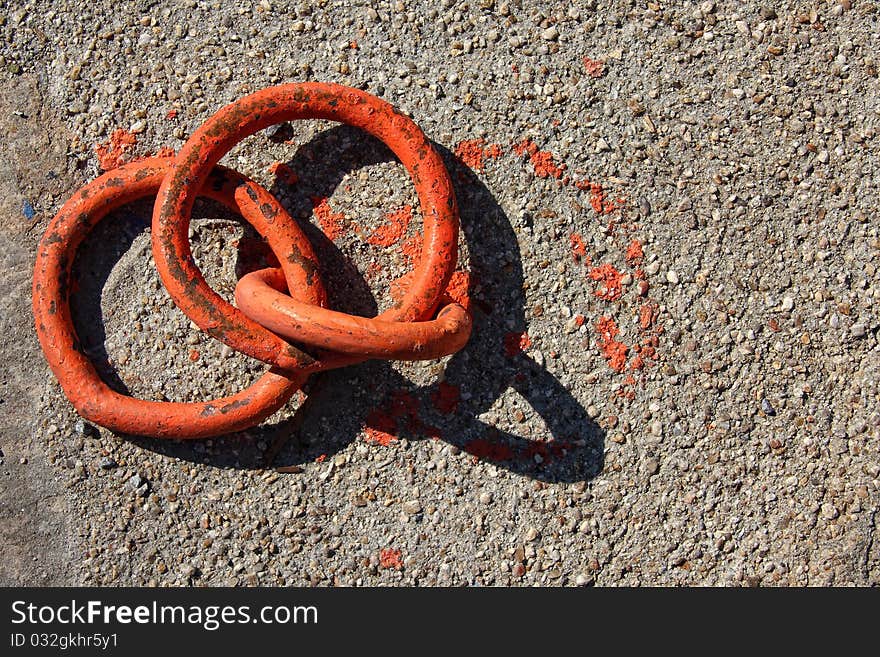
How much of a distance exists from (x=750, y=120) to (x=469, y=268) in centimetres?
120

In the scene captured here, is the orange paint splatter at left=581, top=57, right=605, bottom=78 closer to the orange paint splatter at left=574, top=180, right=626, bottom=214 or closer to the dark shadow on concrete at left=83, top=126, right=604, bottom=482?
the orange paint splatter at left=574, top=180, right=626, bottom=214

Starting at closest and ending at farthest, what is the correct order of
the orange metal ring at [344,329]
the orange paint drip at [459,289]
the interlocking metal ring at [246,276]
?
the orange metal ring at [344,329]
the interlocking metal ring at [246,276]
the orange paint drip at [459,289]

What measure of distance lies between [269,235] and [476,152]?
0.84 m

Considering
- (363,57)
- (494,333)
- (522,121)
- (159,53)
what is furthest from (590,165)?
(159,53)

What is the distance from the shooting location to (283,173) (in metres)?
3.03

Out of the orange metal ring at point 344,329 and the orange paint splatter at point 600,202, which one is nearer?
the orange metal ring at point 344,329

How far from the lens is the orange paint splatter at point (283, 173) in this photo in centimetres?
303

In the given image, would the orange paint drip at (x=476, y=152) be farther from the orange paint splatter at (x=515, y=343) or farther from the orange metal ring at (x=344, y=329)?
the orange metal ring at (x=344, y=329)

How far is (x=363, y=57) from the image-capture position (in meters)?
3.07

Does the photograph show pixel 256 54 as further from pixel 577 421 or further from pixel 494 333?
pixel 577 421

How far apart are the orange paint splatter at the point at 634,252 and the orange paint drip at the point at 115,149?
1903 mm

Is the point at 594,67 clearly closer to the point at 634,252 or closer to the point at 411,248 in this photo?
the point at 634,252

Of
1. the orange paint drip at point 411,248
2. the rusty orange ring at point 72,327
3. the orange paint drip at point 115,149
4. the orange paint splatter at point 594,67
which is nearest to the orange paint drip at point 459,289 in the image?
the orange paint drip at point 411,248

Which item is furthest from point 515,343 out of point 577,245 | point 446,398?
point 577,245
